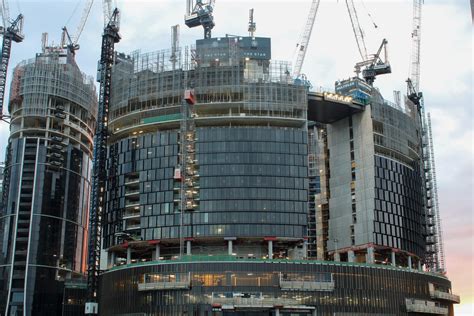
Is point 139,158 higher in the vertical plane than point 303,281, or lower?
higher

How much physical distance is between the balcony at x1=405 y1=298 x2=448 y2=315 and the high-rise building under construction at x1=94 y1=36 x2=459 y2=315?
44cm

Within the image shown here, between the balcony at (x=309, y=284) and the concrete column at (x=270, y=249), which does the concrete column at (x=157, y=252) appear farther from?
the balcony at (x=309, y=284)

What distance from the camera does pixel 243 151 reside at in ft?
603

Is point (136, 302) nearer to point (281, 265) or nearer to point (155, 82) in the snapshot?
point (281, 265)

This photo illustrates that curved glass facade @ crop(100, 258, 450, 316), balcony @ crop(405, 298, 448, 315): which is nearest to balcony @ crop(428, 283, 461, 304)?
balcony @ crop(405, 298, 448, 315)

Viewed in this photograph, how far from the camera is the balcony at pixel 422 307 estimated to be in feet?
594

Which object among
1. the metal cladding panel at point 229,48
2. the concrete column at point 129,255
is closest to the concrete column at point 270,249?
the concrete column at point 129,255

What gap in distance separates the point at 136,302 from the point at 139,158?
139ft

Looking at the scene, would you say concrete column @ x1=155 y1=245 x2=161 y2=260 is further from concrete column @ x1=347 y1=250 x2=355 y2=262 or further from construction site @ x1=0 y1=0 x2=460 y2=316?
concrete column @ x1=347 y1=250 x2=355 y2=262

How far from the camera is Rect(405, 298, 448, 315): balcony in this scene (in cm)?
18112

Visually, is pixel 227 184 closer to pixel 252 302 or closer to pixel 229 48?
pixel 252 302

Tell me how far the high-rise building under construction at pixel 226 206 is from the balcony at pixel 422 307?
1.43 feet

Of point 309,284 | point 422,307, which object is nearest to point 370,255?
point 422,307

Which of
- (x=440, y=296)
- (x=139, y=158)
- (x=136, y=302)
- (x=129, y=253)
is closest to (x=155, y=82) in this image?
(x=139, y=158)
